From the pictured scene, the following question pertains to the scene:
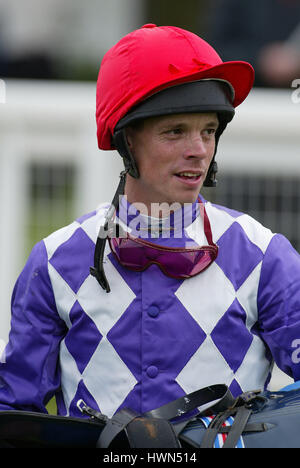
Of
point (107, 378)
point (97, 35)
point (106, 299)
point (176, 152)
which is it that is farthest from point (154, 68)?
point (97, 35)

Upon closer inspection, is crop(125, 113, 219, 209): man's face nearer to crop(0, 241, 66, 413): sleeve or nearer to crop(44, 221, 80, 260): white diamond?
crop(44, 221, 80, 260): white diamond

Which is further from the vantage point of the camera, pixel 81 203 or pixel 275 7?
pixel 275 7

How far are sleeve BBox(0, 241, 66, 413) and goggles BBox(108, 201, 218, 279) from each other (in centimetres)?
26

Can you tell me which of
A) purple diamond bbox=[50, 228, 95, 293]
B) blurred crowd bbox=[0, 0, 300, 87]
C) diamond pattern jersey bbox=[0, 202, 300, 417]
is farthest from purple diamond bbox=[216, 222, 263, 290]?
blurred crowd bbox=[0, 0, 300, 87]

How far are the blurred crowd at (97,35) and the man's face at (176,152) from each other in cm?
488

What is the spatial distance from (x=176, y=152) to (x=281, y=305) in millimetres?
526

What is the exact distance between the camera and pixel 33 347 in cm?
261

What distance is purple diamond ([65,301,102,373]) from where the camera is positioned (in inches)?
102

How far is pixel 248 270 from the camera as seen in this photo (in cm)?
257

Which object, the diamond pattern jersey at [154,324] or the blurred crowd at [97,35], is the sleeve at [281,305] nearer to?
the diamond pattern jersey at [154,324]

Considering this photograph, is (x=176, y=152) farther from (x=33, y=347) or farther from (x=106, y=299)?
(x=33, y=347)

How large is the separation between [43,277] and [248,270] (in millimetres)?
611
